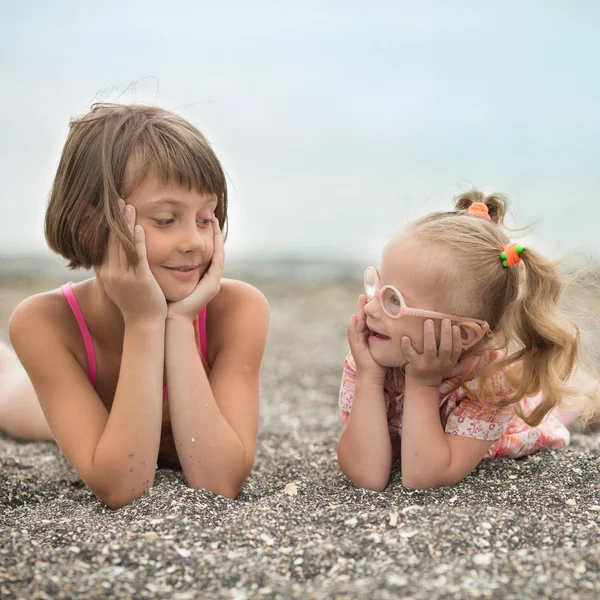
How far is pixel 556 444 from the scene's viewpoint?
3.97 metres

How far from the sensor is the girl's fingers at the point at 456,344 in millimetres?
3104

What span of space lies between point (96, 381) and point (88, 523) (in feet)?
3.07

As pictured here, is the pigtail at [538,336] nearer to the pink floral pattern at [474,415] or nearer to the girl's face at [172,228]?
the pink floral pattern at [474,415]

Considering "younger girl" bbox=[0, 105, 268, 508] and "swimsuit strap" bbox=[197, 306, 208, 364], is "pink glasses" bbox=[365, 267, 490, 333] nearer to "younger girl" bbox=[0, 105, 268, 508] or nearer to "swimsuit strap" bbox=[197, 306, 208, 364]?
"younger girl" bbox=[0, 105, 268, 508]

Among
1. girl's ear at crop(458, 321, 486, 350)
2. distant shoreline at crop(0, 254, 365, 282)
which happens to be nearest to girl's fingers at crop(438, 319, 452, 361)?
girl's ear at crop(458, 321, 486, 350)

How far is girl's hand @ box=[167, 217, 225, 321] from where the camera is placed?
3.30 m

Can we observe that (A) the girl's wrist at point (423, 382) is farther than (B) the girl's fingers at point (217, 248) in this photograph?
No

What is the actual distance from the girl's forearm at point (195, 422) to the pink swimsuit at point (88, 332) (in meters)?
0.38

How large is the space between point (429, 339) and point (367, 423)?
509 millimetres

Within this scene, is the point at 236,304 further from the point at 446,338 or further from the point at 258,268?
the point at 258,268

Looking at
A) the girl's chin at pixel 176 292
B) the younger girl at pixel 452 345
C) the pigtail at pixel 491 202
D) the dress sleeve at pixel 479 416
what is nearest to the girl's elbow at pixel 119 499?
the girl's chin at pixel 176 292

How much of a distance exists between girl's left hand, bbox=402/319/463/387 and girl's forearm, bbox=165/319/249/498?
2.87ft

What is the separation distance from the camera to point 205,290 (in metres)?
3.34

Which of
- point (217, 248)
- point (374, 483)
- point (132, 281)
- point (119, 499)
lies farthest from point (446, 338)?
point (119, 499)
